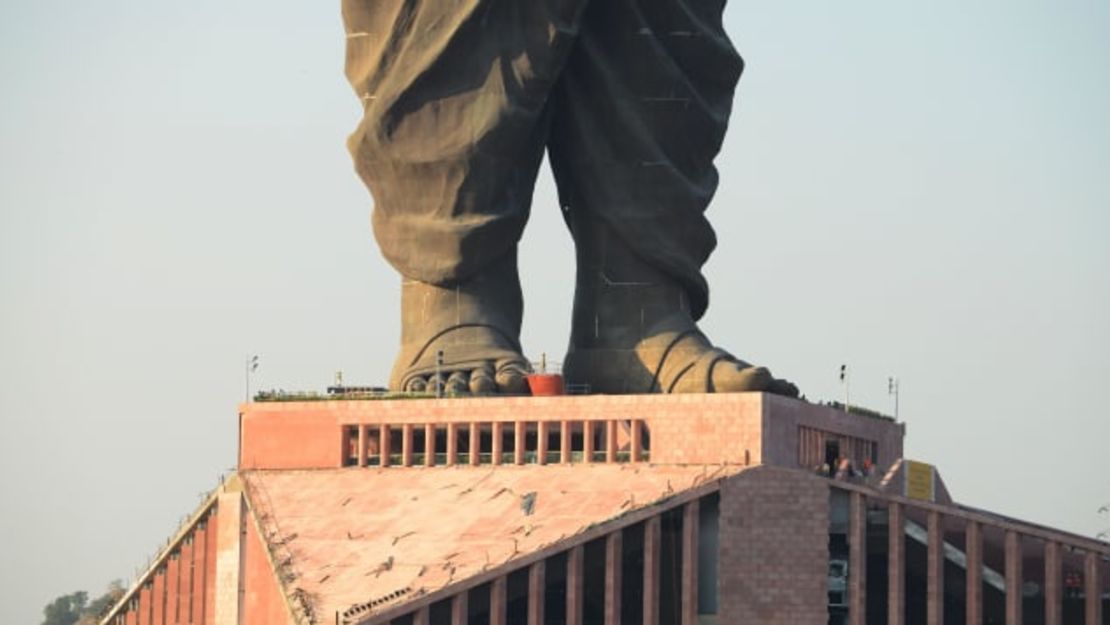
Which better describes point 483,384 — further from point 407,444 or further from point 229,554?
point 229,554

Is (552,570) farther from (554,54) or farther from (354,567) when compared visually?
(554,54)

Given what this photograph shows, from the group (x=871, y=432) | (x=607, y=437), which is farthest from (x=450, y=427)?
(x=871, y=432)

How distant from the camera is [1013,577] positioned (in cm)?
7394

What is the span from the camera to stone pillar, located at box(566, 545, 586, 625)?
7394cm

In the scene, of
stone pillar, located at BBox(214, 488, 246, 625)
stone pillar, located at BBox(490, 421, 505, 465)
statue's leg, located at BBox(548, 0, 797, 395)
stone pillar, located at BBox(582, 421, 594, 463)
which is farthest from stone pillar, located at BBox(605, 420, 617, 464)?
stone pillar, located at BBox(214, 488, 246, 625)

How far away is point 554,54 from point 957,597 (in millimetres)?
13800

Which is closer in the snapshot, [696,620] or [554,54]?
[696,620]

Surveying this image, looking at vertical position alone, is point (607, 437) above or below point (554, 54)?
below

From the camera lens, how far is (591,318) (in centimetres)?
8194

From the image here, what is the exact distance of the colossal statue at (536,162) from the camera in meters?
80.3

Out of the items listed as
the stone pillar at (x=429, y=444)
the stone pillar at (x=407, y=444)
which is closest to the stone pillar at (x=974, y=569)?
the stone pillar at (x=429, y=444)

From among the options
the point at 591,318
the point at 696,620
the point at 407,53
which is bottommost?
the point at 696,620

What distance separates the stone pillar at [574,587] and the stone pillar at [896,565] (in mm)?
5733

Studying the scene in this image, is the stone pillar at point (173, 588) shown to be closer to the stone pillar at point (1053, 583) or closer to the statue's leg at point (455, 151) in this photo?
the statue's leg at point (455, 151)
